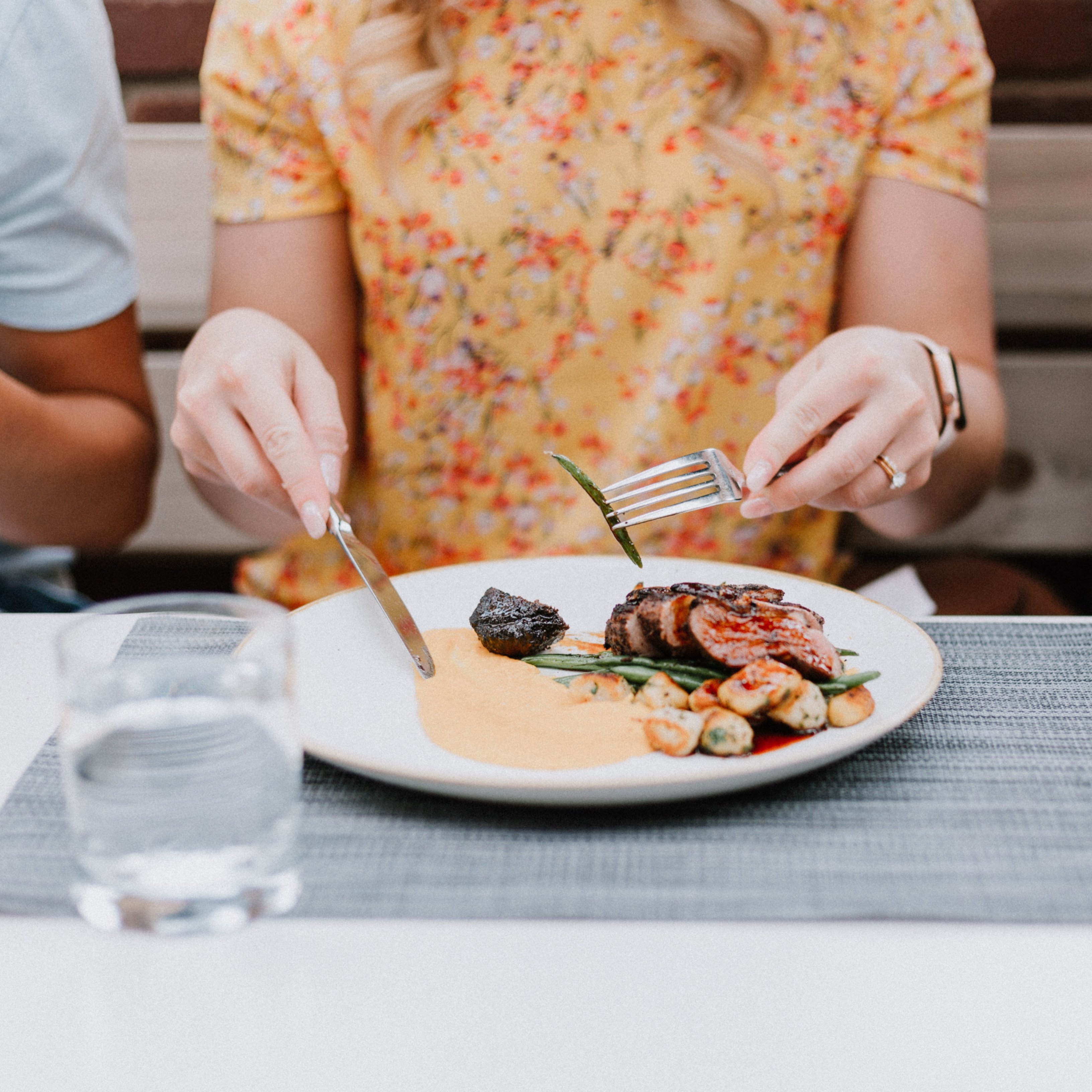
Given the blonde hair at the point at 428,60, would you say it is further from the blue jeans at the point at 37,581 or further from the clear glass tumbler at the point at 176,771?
the clear glass tumbler at the point at 176,771

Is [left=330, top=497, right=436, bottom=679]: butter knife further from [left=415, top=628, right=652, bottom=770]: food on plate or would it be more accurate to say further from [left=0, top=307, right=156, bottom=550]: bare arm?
[left=0, top=307, right=156, bottom=550]: bare arm

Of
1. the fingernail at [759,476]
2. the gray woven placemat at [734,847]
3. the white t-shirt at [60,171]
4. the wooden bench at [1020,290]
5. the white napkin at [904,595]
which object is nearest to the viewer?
the gray woven placemat at [734,847]

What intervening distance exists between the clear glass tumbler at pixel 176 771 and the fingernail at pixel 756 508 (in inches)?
18.7

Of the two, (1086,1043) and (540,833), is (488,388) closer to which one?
(540,833)

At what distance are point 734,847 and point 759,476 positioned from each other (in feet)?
1.17

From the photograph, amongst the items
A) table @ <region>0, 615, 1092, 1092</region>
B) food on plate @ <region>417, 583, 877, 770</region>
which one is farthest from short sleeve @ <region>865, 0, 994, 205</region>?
table @ <region>0, 615, 1092, 1092</region>

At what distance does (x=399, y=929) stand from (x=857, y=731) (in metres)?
0.32

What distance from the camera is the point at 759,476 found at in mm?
937

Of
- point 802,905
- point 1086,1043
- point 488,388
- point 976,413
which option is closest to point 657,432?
point 488,388

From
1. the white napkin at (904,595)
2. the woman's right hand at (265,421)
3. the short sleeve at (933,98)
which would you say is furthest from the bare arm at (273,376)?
the short sleeve at (933,98)

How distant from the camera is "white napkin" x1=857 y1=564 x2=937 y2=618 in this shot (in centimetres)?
129

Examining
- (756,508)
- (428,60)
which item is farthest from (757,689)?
(428,60)

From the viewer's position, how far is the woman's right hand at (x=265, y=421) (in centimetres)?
97

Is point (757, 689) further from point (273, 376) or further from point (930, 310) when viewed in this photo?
point (930, 310)
